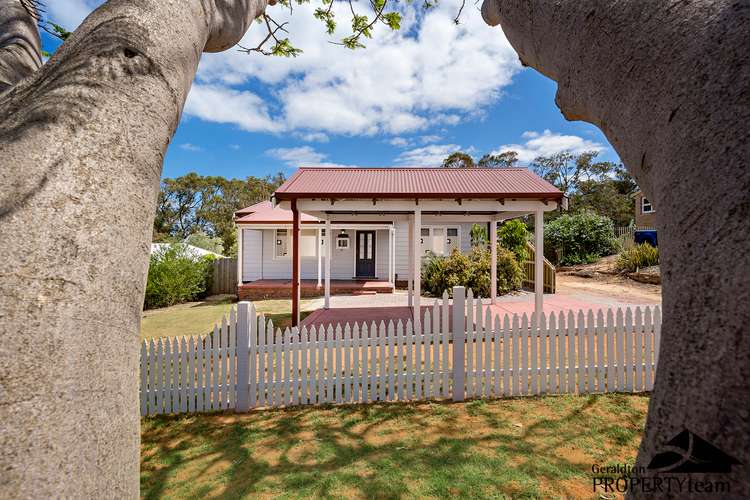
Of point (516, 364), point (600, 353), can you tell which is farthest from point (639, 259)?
point (516, 364)

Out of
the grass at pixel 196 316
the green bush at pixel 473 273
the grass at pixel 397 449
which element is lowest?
the grass at pixel 397 449

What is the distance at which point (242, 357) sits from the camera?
431cm

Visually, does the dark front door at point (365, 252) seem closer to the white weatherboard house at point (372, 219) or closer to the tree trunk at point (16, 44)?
the white weatherboard house at point (372, 219)

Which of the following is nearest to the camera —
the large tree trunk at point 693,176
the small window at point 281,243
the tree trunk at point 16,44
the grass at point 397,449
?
the large tree trunk at point 693,176

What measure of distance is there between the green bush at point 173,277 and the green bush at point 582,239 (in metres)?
20.1

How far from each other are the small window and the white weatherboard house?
0.15ft

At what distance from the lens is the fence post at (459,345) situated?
448 cm

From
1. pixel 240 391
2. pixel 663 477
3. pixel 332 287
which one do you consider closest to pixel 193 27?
pixel 663 477

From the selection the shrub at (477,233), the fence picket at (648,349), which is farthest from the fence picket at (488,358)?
the shrub at (477,233)

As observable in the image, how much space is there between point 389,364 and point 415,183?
5608mm

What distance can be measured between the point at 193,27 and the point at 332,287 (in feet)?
41.7

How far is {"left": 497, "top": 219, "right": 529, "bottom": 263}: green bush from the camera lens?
50.6 feet

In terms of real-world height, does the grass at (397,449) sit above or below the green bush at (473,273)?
below

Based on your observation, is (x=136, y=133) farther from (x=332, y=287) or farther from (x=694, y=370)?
(x=332, y=287)
